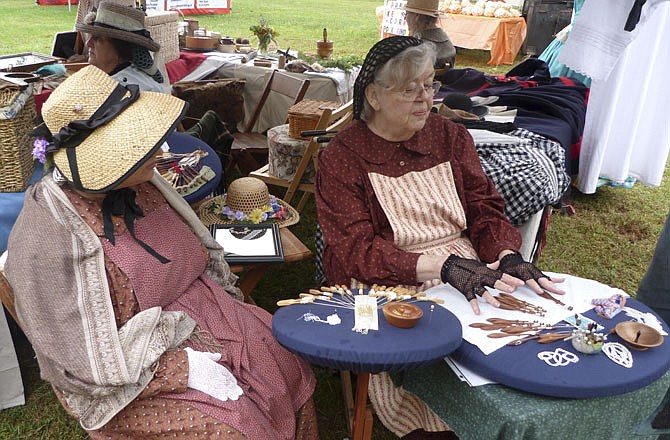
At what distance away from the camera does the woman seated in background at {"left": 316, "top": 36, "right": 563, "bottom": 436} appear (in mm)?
2314

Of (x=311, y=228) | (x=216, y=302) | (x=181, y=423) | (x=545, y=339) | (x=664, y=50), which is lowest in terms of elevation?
(x=311, y=228)

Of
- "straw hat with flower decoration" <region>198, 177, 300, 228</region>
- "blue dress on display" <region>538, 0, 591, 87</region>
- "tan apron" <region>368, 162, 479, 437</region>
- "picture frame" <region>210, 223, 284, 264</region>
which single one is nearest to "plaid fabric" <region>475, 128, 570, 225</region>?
"tan apron" <region>368, 162, 479, 437</region>

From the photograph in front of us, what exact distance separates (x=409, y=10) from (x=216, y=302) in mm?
4606

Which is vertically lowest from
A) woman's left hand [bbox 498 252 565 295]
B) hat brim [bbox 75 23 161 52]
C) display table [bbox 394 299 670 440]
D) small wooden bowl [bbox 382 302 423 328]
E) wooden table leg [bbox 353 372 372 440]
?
wooden table leg [bbox 353 372 372 440]

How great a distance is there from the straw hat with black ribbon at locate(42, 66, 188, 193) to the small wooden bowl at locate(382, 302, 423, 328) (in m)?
0.91

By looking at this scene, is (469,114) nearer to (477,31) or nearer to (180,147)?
(180,147)

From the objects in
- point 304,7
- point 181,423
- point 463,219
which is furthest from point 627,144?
point 304,7

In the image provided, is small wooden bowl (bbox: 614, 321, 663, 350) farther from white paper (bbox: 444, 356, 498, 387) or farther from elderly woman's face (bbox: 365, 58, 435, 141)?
elderly woman's face (bbox: 365, 58, 435, 141)

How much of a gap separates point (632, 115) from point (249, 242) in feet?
14.3

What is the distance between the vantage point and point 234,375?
201 cm

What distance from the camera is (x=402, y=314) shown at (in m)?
1.74

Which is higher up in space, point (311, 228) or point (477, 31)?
point (477, 31)

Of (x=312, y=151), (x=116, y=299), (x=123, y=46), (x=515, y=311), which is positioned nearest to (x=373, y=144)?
(x=515, y=311)

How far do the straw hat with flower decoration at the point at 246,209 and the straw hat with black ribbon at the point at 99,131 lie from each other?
1149mm
